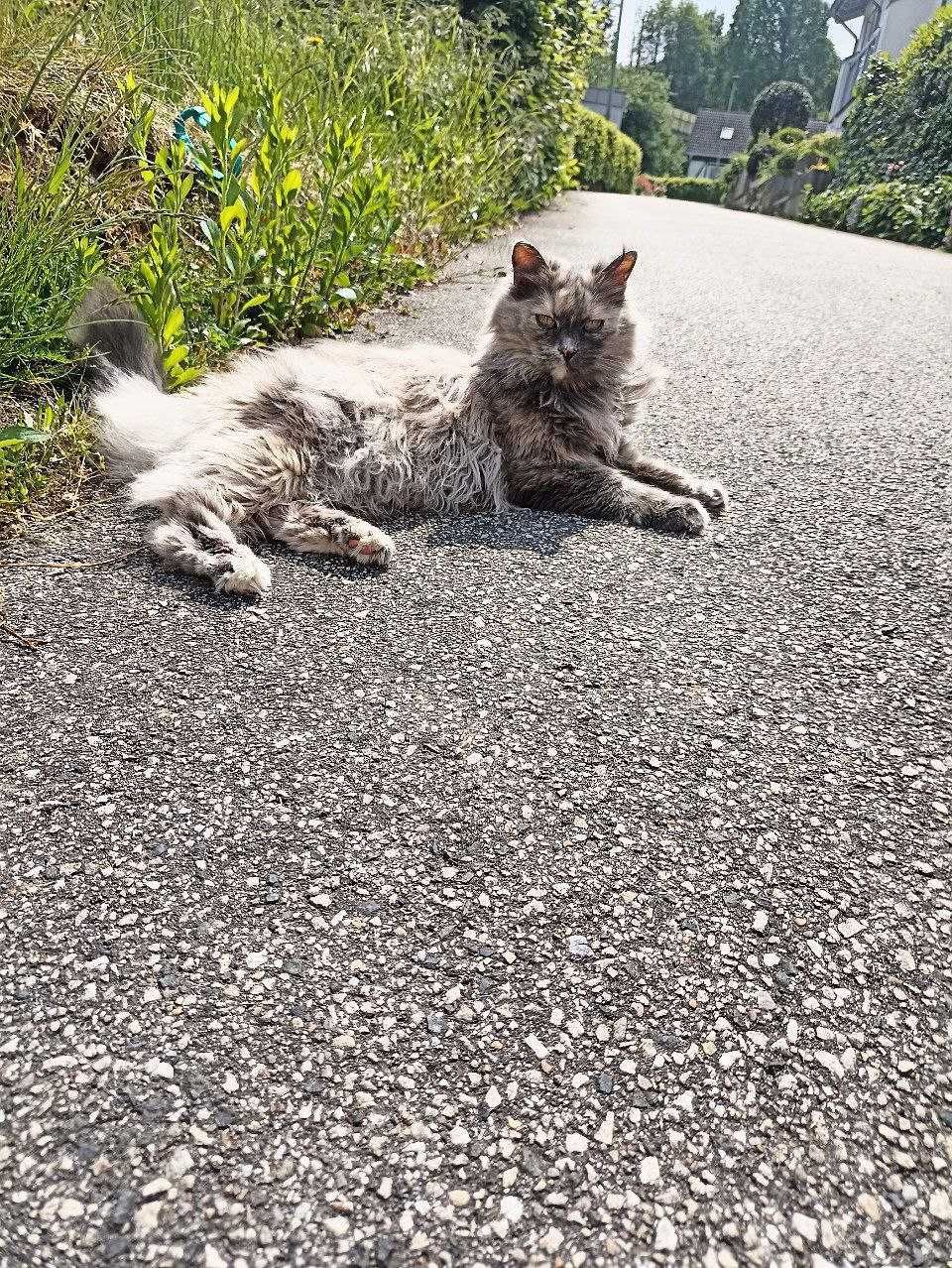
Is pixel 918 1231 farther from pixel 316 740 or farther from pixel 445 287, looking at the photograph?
pixel 445 287

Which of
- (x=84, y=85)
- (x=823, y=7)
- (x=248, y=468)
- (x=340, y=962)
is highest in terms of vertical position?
(x=823, y=7)

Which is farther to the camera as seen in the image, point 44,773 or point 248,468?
point 248,468

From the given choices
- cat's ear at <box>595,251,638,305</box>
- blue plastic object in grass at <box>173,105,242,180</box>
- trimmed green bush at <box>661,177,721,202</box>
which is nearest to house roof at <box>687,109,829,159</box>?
trimmed green bush at <box>661,177,721,202</box>

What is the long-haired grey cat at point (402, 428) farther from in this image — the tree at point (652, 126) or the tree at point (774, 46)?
the tree at point (774, 46)

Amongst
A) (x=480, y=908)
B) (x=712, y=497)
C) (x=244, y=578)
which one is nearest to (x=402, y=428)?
(x=244, y=578)

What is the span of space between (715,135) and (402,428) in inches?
3372

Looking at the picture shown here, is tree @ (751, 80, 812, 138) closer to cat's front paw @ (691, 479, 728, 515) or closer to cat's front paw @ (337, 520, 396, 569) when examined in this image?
cat's front paw @ (691, 479, 728, 515)

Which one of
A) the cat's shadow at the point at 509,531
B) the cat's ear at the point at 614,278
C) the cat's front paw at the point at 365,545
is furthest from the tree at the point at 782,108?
the cat's front paw at the point at 365,545

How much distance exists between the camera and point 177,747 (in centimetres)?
202

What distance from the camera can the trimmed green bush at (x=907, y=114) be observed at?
50.5 feet

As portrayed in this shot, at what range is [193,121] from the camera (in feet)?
13.9

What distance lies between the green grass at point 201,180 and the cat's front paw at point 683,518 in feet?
6.81

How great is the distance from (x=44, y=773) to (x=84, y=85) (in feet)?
13.0

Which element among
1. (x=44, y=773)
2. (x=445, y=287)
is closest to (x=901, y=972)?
(x=44, y=773)
